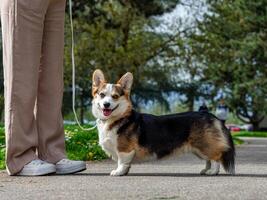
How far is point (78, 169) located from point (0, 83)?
2926 cm

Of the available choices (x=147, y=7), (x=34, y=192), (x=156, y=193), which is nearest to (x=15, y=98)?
(x=34, y=192)

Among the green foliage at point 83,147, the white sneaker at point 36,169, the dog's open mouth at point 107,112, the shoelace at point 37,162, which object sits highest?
the dog's open mouth at point 107,112

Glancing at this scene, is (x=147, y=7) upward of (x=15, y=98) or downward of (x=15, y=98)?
upward

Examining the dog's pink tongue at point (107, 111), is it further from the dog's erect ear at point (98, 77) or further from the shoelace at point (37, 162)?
the shoelace at point (37, 162)

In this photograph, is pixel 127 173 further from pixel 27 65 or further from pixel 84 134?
pixel 84 134

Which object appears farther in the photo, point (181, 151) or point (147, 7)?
point (147, 7)

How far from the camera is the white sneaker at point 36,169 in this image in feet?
22.3

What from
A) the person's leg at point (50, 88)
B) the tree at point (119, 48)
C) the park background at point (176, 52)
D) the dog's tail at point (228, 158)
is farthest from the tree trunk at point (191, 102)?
the person's leg at point (50, 88)

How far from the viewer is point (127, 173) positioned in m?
7.30

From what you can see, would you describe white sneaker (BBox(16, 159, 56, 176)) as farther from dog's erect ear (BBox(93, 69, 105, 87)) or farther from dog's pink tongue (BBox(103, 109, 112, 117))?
dog's erect ear (BBox(93, 69, 105, 87))

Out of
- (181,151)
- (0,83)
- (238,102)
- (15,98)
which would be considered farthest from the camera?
(238,102)

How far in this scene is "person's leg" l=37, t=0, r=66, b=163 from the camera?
283 inches

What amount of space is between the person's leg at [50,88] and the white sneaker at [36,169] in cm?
28

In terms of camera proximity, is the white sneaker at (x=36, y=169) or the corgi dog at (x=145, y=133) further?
the corgi dog at (x=145, y=133)
